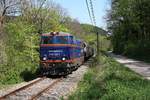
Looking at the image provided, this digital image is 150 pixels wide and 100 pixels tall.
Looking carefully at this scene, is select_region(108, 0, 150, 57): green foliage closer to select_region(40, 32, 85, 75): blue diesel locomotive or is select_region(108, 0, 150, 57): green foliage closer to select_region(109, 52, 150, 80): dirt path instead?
select_region(109, 52, 150, 80): dirt path

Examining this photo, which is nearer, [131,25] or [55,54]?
[55,54]

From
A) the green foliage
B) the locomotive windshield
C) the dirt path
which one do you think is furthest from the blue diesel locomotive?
the green foliage

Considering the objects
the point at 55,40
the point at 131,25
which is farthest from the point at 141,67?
the point at 131,25

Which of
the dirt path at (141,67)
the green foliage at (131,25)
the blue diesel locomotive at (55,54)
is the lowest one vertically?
the dirt path at (141,67)

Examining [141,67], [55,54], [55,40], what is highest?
[55,40]

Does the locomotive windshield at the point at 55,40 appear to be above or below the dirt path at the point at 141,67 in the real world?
above

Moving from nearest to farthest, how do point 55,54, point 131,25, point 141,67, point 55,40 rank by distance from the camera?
point 55,54 < point 55,40 < point 141,67 < point 131,25

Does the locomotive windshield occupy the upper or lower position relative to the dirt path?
upper

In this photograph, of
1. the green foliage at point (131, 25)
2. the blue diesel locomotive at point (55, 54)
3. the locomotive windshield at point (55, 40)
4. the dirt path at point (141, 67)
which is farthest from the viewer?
the green foliage at point (131, 25)

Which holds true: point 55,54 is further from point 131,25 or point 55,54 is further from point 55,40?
point 131,25

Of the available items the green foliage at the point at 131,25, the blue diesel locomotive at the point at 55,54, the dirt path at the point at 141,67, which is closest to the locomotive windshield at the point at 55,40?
the blue diesel locomotive at the point at 55,54

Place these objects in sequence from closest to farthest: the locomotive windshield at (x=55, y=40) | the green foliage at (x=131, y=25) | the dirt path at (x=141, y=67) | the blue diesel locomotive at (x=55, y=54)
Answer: the blue diesel locomotive at (x=55, y=54), the locomotive windshield at (x=55, y=40), the dirt path at (x=141, y=67), the green foliage at (x=131, y=25)

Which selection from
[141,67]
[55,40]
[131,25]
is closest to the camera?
[55,40]

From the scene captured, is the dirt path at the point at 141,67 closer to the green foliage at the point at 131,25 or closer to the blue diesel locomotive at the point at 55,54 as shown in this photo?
the blue diesel locomotive at the point at 55,54
